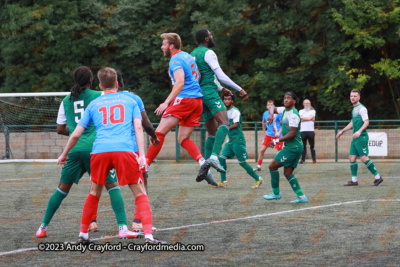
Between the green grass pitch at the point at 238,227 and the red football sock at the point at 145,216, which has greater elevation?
the red football sock at the point at 145,216

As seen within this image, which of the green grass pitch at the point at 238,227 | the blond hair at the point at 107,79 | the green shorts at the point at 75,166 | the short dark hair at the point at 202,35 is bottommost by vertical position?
the green grass pitch at the point at 238,227

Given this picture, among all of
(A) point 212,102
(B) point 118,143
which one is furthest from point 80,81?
(A) point 212,102

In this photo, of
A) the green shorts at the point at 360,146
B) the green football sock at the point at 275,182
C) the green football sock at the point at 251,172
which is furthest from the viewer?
the green shorts at the point at 360,146

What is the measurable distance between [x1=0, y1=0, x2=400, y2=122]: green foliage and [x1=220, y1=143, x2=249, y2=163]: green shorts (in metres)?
17.9

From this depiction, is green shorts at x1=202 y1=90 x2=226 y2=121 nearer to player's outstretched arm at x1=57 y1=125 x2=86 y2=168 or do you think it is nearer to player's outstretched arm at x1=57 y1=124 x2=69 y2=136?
player's outstretched arm at x1=57 y1=124 x2=69 y2=136

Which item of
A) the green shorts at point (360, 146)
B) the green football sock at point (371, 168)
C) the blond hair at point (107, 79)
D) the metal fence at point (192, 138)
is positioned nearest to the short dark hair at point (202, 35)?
the blond hair at point (107, 79)

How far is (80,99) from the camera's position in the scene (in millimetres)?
6566

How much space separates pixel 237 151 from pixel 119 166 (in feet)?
26.5

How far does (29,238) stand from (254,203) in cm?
393

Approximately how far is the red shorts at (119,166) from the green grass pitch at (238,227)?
0.68 metres

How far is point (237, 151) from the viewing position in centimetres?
1366

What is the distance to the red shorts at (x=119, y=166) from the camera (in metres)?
5.72

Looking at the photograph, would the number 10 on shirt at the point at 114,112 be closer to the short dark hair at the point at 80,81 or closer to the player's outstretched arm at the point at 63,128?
the short dark hair at the point at 80,81

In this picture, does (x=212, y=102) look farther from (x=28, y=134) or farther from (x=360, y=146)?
(x=28, y=134)
